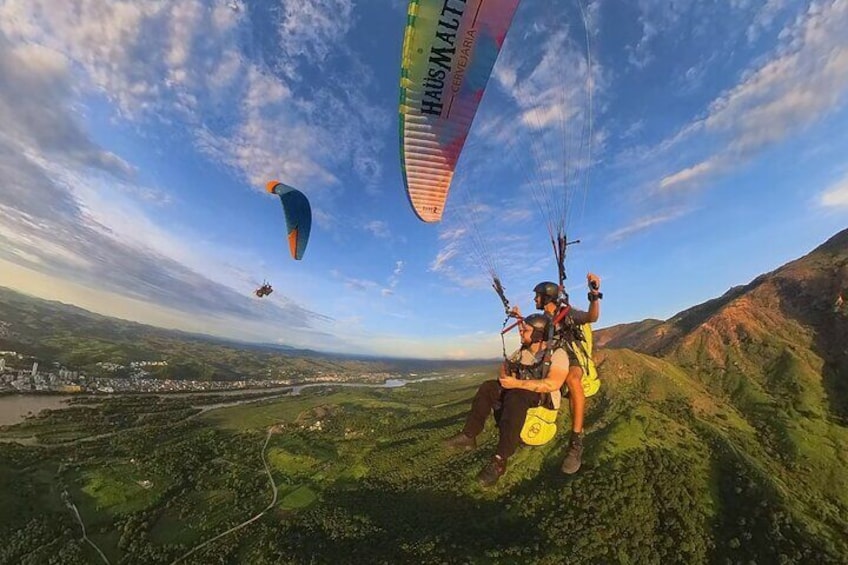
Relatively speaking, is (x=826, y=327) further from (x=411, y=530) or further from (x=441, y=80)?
(x=441, y=80)

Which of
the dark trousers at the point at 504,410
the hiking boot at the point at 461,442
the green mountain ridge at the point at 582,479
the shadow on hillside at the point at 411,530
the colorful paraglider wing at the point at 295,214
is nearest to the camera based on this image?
the dark trousers at the point at 504,410

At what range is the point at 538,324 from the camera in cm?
960

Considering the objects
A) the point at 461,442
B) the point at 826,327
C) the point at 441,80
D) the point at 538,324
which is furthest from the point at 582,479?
the point at 441,80

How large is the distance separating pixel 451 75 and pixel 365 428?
5009 inches

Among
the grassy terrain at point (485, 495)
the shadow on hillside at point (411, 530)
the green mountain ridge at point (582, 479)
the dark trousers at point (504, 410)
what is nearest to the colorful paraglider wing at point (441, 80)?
the dark trousers at point (504, 410)

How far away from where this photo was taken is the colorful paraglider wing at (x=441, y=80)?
9031 mm

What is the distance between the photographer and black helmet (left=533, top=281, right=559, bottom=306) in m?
9.66

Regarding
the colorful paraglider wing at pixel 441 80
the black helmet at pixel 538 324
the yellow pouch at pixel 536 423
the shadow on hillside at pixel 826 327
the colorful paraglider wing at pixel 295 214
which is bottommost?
the yellow pouch at pixel 536 423

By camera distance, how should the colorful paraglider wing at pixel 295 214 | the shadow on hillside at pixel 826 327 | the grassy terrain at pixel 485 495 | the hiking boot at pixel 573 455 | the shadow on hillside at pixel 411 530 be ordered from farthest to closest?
the shadow on hillside at pixel 826 327, the shadow on hillside at pixel 411 530, the grassy terrain at pixel 485 495, the colorful paraglider wing at pixel 295 214, the hiking boot at pixel 573 455

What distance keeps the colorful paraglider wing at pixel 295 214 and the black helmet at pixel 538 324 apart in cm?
2160

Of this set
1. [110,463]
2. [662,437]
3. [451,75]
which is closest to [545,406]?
[451,75]

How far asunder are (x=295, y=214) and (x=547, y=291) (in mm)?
23652

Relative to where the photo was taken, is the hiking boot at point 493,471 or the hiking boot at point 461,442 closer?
the hiking boot at point 493,471

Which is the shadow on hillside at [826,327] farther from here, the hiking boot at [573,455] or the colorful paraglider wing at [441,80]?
the colorful paraglider wing at [441,80]
